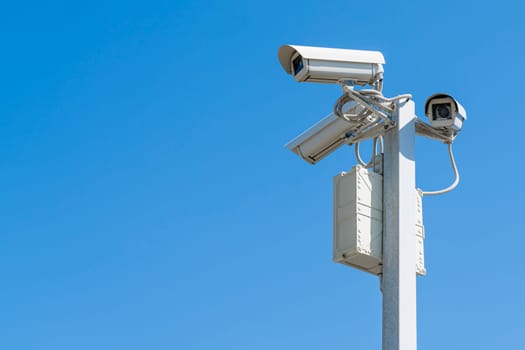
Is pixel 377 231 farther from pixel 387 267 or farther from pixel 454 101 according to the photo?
pixel 454 101

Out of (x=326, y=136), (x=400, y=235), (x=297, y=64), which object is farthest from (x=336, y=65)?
(x=400, y=235)

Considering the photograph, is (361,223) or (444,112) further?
(444,112)

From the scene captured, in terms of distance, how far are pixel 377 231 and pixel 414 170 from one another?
0.64 meters

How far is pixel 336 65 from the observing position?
10352mm

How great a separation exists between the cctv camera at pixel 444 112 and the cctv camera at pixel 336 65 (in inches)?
21.8

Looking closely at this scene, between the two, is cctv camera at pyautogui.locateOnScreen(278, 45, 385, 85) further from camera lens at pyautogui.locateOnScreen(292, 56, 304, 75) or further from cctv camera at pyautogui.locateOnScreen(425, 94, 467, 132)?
cctv camera at pyautogui.locateOnScreen(425, 94, 467, 132)

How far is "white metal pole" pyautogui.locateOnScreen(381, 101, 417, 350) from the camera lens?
966 centimetres

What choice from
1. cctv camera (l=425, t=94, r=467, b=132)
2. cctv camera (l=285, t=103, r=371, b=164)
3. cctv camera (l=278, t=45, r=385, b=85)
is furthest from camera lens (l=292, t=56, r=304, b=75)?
cctv camera (l=425, t=94, r=467, b=132)

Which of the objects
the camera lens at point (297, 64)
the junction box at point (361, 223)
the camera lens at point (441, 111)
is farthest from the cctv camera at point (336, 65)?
the junction box at point (361, 223)

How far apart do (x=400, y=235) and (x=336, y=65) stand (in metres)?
1.44

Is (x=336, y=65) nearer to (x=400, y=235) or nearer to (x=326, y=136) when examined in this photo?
(x=326, y=136)

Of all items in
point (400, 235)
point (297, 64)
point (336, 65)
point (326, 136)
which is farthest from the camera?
point (326, 136)

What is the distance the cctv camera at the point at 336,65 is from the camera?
10352 millimetres

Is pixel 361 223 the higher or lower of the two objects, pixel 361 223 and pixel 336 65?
the lower
